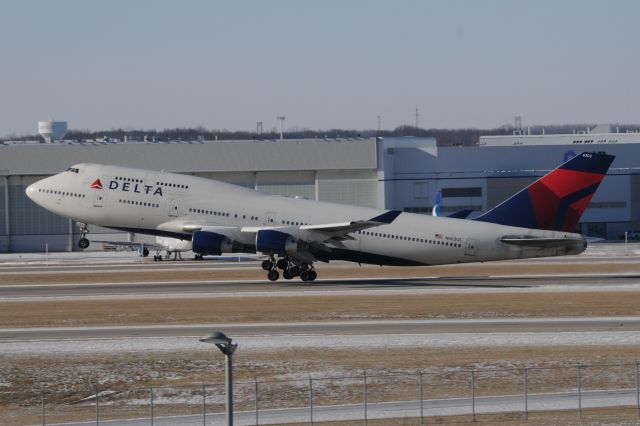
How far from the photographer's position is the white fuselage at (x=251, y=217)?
65.2m

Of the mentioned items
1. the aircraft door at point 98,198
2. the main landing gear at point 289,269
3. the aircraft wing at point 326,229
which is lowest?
the main landing gear at point 289,269

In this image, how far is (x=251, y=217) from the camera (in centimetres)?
6731

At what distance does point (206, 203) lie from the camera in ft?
220

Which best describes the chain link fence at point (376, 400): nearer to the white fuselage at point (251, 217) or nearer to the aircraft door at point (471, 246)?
the aircraft door at point (471, 246)

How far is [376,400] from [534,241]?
32.3m

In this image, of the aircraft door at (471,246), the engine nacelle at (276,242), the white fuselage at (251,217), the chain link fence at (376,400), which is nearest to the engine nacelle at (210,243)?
the white fuselage at (251,217)

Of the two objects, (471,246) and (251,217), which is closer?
(471,246)

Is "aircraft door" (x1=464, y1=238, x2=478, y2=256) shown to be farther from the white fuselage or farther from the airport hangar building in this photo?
the airport hangar building

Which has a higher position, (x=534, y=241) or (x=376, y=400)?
(x=534, y=241)

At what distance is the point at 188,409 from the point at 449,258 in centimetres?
3476

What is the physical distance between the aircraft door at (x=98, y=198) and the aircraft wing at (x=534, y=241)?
23.1 meters

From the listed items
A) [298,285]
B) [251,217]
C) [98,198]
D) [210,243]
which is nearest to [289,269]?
[298,285]

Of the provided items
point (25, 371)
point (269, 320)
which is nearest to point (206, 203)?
point (269, 320)

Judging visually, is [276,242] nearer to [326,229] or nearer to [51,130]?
[326,229]
